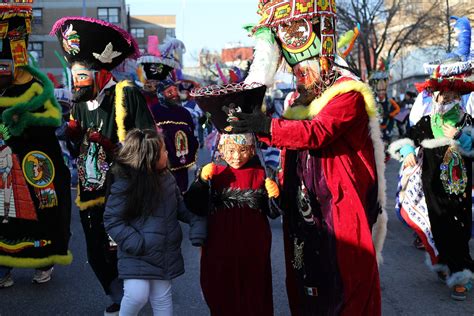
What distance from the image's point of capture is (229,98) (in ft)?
10.6

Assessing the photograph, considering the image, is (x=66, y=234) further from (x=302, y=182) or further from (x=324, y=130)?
(x=324, y=130)

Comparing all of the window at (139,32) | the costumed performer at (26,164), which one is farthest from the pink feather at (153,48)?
the window at (139,32)

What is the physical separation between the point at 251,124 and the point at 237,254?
3.31ft

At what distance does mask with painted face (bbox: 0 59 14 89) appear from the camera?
5.12m

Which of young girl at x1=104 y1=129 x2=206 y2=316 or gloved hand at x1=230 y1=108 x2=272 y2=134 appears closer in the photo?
gloved hand at x1=230 y1=108 x2=272 y2=134

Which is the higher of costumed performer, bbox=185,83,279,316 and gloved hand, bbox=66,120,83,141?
gloved hand, bbox=66,120,83,141

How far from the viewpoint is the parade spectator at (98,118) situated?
4375mm

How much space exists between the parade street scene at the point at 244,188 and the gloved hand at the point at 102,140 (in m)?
0.01

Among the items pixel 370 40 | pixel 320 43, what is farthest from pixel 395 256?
pixel 370 40

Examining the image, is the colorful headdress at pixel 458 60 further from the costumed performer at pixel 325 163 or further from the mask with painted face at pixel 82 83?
the mask with painted face at pixel 82 83

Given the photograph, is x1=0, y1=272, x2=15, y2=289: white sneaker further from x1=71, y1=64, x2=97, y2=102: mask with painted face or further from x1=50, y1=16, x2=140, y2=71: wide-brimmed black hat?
x1=50, y1=16, x2=140, y2=71: wide-brimmed black hat

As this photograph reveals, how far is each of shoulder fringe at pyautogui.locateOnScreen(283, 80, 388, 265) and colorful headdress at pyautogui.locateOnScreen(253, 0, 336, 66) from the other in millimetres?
273

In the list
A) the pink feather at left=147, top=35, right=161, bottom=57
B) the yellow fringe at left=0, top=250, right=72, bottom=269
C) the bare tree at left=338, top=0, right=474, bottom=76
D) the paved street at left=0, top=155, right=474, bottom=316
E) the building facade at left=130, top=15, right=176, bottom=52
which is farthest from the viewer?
the building facade at left=130, top=15, right=176, bottom=52

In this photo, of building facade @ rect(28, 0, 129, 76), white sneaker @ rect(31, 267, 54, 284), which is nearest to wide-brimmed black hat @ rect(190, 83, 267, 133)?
white sneaker @ rect(31, 267, 54, 284)
